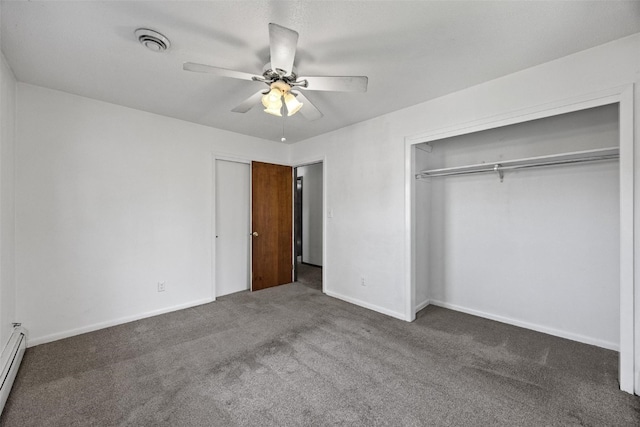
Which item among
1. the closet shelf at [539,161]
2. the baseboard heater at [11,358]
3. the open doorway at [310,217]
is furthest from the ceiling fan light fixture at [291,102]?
the open doorway at [310,217]

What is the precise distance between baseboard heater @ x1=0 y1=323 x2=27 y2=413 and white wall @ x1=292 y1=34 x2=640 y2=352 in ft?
10.8

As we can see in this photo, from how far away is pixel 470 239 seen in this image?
347 cm

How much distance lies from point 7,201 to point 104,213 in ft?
2.57

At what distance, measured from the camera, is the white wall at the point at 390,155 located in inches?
83.0

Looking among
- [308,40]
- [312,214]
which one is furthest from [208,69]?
[312,214]

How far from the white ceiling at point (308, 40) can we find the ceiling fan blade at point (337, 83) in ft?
0.93

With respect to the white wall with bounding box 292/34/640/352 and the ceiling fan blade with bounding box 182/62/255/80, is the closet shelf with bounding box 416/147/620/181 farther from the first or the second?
the ceiling fan blade with bounding box 182/62/255/80

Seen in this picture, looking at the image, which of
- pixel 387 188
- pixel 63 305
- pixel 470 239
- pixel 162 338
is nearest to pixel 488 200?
pixel 470 239

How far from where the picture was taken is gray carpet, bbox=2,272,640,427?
1.74 meters

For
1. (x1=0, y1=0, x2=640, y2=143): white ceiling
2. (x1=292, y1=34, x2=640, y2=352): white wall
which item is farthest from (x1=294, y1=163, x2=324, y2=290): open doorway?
(x1=0, y1=0, x2=640, y2=143): white ceiling

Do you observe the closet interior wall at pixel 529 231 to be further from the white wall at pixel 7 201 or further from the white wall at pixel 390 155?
the white wall at pixel 7 201

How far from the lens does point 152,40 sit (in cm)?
192

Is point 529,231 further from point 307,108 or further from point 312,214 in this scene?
point 312,214

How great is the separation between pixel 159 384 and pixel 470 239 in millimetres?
3601
